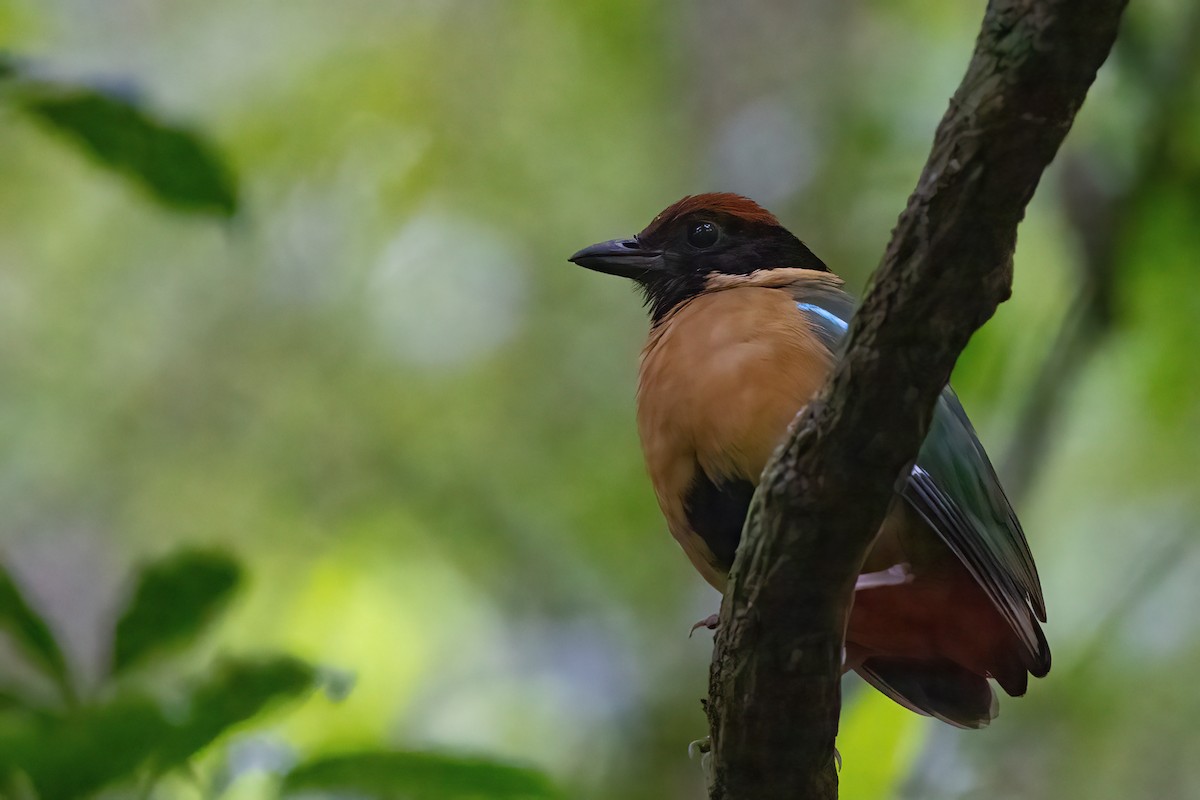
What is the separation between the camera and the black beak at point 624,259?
12.3ft

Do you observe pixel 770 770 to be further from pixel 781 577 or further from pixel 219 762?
pixel 219 762

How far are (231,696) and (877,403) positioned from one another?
1142 mm

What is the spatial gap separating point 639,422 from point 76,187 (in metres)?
7.37

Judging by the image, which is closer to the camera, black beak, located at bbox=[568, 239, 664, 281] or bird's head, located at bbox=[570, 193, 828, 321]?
bird's head, located at bbox=[570, 193, 828, 321]

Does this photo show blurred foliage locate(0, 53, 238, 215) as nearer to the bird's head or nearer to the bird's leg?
the bird's head

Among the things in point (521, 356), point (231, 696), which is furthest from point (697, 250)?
point (521, 356)

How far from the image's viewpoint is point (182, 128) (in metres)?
2.62

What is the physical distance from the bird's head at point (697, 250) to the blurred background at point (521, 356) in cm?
80

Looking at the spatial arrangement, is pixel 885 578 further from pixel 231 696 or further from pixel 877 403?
pixel 231 696

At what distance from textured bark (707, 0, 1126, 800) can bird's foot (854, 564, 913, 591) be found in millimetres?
602

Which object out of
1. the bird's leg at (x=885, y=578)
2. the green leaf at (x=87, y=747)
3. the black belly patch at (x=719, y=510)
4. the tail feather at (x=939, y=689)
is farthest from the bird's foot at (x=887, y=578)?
the green leaf at (x=87, y=747)

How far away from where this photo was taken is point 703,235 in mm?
3734

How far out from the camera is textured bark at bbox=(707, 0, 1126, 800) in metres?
1.78

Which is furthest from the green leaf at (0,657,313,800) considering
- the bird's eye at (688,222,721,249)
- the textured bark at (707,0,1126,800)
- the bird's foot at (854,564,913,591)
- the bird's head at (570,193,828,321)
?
the bird's eye at (688,222,721,249)
